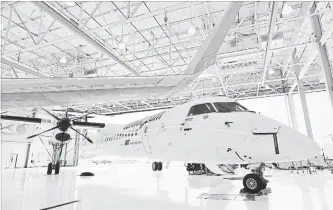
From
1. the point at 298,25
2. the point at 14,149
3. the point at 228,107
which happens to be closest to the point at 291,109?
the point at 298,25

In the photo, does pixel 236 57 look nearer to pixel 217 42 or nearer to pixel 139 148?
pixel 139 148

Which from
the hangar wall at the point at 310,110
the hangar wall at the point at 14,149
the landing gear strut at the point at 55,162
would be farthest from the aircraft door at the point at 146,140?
the hangar wall at the point at 14,149

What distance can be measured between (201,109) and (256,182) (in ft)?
8.66

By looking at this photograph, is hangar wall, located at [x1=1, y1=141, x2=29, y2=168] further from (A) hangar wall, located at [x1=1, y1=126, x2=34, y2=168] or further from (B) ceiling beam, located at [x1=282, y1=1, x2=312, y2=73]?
(B) ceiling beam, located at [x1=282, y1=1, x2=312, y2=73]

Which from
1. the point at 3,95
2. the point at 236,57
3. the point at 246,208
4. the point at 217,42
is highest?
the point at 236,57

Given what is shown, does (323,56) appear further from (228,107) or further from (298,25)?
(228,107)

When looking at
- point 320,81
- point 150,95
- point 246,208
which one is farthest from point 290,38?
point 150,95

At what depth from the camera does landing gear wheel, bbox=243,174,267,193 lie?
587cm

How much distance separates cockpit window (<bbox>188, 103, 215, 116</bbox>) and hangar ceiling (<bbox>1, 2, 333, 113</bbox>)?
543 centimetres

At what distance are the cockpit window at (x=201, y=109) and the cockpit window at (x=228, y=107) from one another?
0.20 m

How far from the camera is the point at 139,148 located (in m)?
9.15

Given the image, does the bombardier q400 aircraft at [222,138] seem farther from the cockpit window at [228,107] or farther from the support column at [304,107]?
the support column at [304,107]

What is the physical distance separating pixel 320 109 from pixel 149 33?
18498 millimetres

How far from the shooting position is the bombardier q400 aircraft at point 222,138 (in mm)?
5277
